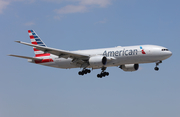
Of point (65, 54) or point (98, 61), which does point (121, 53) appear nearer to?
point (98, 61)

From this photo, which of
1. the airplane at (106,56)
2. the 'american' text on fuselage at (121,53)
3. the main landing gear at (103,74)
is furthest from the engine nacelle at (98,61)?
the main landing gear at (103,74)

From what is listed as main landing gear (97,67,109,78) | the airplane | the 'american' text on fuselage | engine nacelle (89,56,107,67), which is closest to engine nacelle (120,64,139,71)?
main landing gear (97,67,109,78)

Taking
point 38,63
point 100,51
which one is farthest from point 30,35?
point 100,51

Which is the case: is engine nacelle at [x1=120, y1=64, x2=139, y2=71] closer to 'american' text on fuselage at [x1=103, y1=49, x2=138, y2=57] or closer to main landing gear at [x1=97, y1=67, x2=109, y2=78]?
main landing gear at [x1=97, y1=67, x2=109, y2=78]

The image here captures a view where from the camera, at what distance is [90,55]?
5438cm

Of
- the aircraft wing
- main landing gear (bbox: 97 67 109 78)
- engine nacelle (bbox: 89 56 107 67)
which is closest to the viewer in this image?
the aircraft wing

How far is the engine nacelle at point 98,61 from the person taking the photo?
51.4 meters

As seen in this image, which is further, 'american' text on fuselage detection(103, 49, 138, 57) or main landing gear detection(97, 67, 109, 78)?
main landing gear detection(97, 67, 109, 78)

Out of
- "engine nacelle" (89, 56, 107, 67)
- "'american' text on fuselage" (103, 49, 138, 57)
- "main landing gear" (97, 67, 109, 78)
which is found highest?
"'american' text on fuselage" (103, 49, 138, 57)

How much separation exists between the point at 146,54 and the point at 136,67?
8.72m

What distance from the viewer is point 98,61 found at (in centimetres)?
5147

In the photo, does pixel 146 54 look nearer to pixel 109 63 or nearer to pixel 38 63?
pixel 109 63

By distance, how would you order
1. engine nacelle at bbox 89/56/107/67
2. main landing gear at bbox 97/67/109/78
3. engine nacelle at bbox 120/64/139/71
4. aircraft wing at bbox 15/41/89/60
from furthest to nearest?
main landing gear at bbox 97/67/109/78
engine nacelle at bbox 120/64/139/71
engine nacelle at bbox 89/56/107/67
aircraft wing at bbox 15/41/89/60

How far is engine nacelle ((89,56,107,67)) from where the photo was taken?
169 ft
